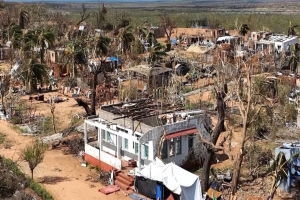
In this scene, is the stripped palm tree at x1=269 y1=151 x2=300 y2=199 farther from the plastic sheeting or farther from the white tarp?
the plastic sheeting

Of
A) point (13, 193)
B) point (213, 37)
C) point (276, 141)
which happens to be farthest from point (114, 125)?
point (213, 37)

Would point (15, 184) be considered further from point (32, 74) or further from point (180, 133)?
point (32, 74)

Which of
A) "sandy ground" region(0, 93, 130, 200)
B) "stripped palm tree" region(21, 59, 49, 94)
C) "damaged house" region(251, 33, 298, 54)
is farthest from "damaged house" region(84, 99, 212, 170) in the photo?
"damaged house" region(251, 33, 298, 54)

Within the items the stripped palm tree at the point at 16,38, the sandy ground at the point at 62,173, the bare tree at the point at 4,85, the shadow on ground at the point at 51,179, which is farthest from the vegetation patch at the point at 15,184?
the stripped palm tree at the point at 16,38

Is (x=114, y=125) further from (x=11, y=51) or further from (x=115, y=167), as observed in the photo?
(x=11, y=51)

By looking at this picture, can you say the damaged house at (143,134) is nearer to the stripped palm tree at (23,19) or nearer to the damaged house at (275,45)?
the damaged house at (275,45)
